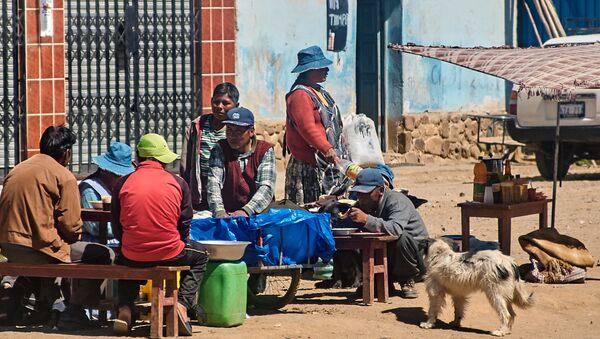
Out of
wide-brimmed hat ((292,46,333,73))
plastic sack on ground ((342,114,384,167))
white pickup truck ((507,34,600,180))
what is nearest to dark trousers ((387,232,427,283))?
plastic sack on ground ((342,114,384,167))

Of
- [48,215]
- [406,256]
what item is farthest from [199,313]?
[406,256]

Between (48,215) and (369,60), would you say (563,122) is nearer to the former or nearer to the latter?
(369,60)

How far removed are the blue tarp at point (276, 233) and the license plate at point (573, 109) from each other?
24.3 feet

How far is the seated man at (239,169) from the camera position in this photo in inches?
377

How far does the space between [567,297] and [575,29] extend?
10.8 meters

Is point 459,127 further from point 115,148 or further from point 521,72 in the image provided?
point 115,148

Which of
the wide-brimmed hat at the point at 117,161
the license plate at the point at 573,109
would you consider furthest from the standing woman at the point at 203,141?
the license plate at the point at 573,109

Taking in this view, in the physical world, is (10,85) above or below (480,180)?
above

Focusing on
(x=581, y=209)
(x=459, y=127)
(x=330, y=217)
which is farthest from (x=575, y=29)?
(x=330, y=217)

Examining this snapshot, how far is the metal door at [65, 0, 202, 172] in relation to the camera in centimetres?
1579

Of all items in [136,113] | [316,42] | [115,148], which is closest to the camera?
[115,148]

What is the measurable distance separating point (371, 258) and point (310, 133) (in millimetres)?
1385

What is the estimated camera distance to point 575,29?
20.5 metres

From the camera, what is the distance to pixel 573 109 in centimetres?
1599
